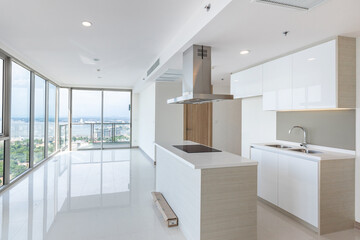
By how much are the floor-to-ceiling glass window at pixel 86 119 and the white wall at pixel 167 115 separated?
12.4ft

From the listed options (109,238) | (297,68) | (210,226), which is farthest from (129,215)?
(297,68)

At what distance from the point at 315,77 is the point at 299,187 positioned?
1435 millimetres

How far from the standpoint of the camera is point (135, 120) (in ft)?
30.1

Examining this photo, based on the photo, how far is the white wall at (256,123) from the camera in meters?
3.94

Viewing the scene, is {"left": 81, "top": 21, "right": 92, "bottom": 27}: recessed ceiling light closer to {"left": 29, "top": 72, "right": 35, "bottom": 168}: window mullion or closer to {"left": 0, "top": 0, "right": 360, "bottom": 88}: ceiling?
{"left": 0, "top": 0, "right": 360, "bottom": 88}: ceiling

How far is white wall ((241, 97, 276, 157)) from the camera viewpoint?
394 centimetres

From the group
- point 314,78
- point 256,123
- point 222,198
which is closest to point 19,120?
point 222,198

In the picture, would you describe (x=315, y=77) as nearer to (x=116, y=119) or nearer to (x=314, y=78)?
(x=314, y=78)

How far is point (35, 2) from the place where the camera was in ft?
7.72

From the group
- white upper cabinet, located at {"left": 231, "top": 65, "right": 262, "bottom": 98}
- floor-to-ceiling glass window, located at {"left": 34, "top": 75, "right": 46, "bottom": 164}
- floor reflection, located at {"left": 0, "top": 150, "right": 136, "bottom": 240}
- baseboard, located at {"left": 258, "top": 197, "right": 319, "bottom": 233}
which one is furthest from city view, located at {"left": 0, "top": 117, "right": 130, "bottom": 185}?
baseboard, located at {"left": 258, "top": 197, "right": 319, "bottom": 233}

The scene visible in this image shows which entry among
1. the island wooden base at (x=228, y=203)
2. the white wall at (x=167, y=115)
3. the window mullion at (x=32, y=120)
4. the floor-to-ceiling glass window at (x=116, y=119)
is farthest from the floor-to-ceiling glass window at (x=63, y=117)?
the island wooden base at (x=228, y=203)

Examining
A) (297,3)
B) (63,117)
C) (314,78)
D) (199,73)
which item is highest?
(297,3)

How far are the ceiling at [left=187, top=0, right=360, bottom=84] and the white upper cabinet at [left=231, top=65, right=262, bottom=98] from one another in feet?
1.69

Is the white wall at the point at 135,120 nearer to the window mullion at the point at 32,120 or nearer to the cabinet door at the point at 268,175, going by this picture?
the window mullion at the point at 32,120
